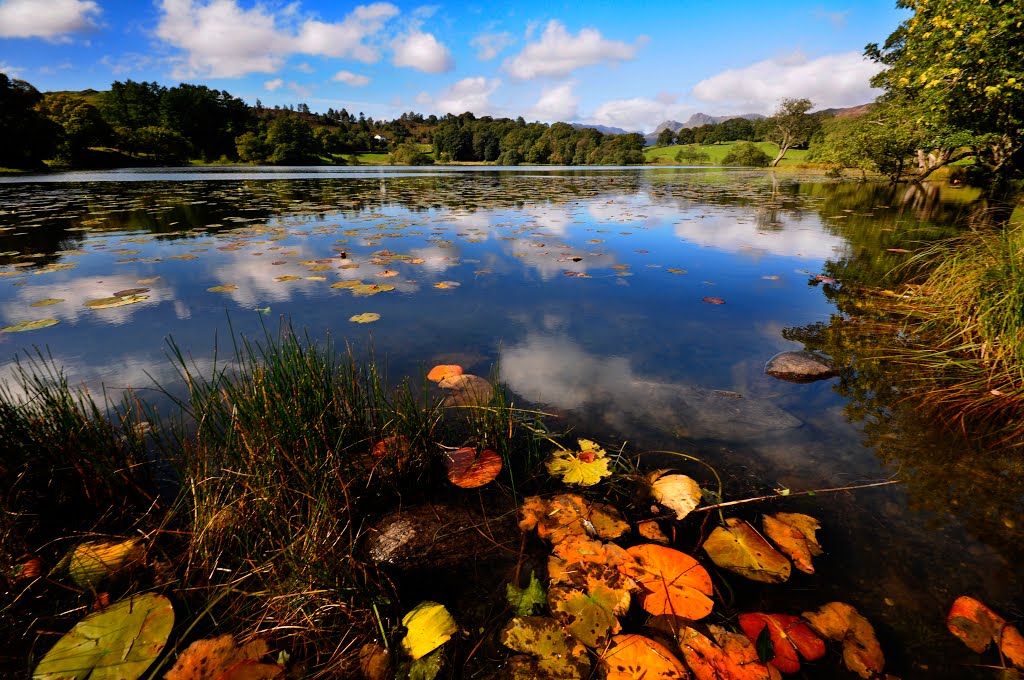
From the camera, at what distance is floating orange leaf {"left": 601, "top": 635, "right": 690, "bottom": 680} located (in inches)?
49.3

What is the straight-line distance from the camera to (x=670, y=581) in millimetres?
1577

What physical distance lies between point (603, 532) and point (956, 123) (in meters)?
20.8

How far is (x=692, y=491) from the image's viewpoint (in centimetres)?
202

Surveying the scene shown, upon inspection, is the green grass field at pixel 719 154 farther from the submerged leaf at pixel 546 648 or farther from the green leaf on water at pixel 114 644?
the green leaf on water at pixel 114 644

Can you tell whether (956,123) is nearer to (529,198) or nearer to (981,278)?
(529,198)

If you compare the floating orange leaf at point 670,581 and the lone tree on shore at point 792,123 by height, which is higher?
the lone tree on shore at point 792,123

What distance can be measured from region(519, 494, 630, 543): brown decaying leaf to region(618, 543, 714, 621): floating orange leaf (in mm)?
165

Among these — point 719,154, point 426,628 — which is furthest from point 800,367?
point 719,154

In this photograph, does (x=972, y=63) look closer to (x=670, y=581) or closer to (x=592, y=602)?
(x=670, y=581)

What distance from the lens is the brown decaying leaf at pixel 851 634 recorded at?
1.32 meters

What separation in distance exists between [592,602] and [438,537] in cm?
77

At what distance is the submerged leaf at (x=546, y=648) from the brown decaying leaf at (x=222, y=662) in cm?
79

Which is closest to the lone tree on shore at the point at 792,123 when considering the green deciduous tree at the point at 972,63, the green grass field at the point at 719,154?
the green grass field at the point at 719,154

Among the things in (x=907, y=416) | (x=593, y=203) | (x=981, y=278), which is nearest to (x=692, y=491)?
(x=907, y=416)
